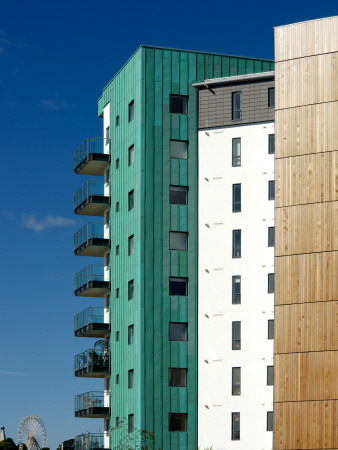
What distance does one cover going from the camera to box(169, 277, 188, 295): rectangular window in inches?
2402

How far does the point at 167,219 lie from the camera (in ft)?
202

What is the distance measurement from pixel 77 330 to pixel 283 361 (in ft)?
86.4

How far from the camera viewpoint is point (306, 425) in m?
43.6

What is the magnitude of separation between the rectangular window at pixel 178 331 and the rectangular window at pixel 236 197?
731cm

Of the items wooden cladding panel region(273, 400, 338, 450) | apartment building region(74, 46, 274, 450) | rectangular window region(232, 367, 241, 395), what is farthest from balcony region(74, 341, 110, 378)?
wooden cladding panel region(273, 400, 338, 450)

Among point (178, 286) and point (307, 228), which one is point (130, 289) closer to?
point (178, 286)

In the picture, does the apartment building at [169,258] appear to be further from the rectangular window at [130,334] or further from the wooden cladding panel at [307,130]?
the wooden cladding panel at [307,130]

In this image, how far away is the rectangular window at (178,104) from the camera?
62.9m

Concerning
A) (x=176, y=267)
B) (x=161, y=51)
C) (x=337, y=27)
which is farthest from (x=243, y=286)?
(x=337, y=27)

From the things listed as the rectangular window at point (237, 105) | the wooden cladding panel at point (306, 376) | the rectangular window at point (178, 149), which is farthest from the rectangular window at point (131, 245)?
the wooden cladding panel at point (306, 376)

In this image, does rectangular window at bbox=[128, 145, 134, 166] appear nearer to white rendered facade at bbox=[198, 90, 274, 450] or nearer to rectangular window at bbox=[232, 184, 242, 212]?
white rendered facade at bbox=[198, 90, 274, 450]

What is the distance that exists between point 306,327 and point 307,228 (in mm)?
4093

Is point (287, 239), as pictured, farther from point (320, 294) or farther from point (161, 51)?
point (161, 51)

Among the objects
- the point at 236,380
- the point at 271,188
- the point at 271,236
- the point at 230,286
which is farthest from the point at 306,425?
the point at 271,188
